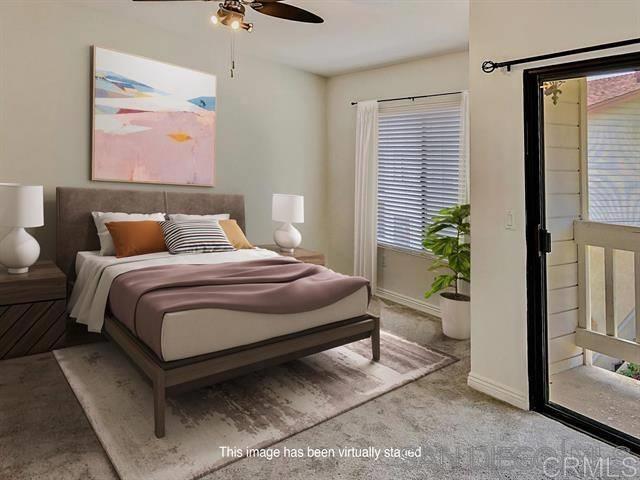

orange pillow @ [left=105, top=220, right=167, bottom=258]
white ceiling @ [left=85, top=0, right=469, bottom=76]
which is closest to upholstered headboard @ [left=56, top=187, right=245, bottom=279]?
orange pillow @ [left=105, top=220, right=167, bottom=258]

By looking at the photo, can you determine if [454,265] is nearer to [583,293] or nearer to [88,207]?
[583,293]

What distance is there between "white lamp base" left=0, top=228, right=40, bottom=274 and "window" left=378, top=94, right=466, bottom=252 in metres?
3.49

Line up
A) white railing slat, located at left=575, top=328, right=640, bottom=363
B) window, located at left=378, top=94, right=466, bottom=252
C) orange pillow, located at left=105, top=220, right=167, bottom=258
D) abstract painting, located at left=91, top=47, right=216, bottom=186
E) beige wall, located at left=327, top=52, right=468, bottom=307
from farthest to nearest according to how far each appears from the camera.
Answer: beige wall, located at left=327, top=52, right=468, bottom=307 < window, located at left=378, top=94, right=466, bottom=252 < abstract painting, located at left=91, top=47, right=216, bottom=186 < orange pillow, located at left=105, top=220, right=167, bottom=258 < white railing slat, located at left=575, top=328, right=640, bottom=363

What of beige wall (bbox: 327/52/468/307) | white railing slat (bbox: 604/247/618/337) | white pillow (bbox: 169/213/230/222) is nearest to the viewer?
white railing slat (bbox: 604/247/618/337)

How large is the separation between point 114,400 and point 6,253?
151 centimetres

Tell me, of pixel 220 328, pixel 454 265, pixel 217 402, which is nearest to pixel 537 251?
pixel 454 265

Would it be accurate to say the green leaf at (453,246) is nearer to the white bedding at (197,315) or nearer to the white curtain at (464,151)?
the white curtain at (464,151)

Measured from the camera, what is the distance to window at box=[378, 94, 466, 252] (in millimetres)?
4242

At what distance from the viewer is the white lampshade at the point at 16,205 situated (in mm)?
3025

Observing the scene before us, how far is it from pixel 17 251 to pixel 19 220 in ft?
0.76

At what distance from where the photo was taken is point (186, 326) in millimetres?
2191

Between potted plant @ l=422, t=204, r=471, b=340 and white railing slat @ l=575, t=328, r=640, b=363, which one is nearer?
white railing slat @ l=575, t=328, r=640, b=363

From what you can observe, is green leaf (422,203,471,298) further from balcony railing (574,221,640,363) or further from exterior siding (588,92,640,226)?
exterior siding (588,92,640,226)

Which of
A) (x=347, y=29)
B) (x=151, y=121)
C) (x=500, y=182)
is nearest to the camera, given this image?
(x=500, y=182)
